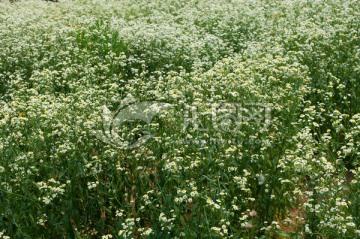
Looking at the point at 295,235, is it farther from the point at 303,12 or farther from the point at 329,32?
the point at 303,12

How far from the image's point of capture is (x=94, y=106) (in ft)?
17.7

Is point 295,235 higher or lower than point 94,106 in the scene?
lower

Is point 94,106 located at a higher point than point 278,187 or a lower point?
higher

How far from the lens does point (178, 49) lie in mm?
7809

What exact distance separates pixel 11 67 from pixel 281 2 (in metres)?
6.41

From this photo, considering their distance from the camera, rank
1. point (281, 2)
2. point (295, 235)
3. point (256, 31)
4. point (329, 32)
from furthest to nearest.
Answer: point (281, 2) < point (256, 31) < point (329, 32) < point (295, 235)

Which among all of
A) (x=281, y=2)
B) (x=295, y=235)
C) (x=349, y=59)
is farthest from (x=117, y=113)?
(x=281, y=2)

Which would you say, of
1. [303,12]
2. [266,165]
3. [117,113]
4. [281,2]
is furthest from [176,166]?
[281,2]

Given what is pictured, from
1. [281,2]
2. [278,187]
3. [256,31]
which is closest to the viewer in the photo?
[278,187]

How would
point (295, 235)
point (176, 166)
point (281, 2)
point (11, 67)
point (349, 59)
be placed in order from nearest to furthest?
1. point (295, 235)
2. point (176, 166)
3. point (349, 59)
4. point (11, 67)
5. point (281, 2)

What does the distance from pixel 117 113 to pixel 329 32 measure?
3.94m

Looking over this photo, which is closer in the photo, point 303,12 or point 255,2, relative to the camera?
point 303,12

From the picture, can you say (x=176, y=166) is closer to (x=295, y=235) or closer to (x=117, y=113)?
(x=295, y=235)

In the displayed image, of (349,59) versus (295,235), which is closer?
(295,235)
